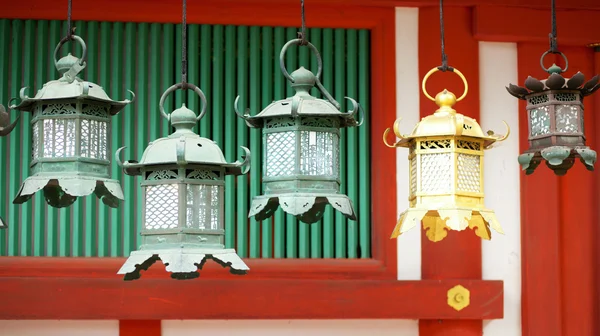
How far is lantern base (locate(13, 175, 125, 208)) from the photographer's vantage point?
15.8 feet

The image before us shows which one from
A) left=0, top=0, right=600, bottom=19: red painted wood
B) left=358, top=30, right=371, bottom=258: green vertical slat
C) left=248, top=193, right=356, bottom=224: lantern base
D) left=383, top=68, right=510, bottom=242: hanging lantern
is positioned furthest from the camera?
left=358, top=30, right=371, bottom=258: green vertical slat

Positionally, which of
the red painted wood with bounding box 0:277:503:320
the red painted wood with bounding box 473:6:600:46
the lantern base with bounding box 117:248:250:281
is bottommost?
the red painted wood with bounding box 0:277:503:320

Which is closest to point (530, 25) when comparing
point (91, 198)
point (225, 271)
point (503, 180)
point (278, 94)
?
point (503, 180)

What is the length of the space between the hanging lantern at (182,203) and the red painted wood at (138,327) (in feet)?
4.31

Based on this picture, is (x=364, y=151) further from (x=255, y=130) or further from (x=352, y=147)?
(x=255, y=130)

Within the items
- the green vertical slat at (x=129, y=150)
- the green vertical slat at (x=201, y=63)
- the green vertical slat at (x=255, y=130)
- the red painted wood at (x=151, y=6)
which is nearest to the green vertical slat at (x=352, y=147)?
the red painted wood at (x=151, y=6)

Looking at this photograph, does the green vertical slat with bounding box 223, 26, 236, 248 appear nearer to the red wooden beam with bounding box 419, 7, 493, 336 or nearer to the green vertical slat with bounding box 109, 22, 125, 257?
the green vertical slat with bounding box 109, 22, 125, 257

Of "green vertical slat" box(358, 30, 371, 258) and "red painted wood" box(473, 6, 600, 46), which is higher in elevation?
"red painted wood" box(473, 6, 600, 46)

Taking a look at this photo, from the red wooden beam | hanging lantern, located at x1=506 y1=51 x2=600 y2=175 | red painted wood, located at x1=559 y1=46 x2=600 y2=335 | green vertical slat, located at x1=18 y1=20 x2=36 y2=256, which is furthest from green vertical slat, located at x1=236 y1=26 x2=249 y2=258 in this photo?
hanging lantern, located at x1=506 y1=51 x2=600 y2=175

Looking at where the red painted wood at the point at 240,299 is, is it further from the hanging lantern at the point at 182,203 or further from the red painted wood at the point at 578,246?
the hanging lantern at the point at 182,203

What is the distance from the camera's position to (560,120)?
5.07 meters

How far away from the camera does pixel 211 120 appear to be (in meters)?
6.43

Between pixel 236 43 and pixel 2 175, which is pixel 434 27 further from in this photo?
pixel 2 175

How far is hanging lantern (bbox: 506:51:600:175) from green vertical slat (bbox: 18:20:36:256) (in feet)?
8.29
